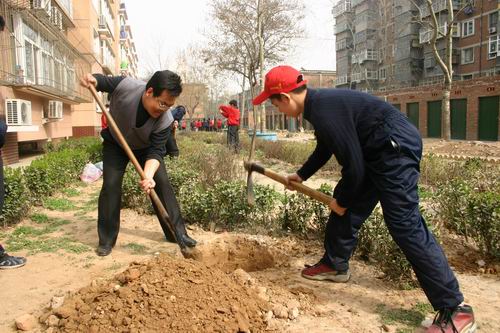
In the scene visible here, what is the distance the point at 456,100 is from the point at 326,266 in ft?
82.9

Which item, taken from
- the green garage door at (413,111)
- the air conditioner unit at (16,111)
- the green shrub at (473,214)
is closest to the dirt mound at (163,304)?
the green shrub at (473,214)

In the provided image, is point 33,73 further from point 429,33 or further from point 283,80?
point 429,33

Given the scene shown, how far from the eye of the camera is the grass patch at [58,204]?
19.8ft

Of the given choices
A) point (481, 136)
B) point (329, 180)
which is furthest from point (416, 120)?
point (329, 180)

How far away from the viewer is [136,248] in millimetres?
4223

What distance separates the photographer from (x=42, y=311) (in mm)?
2820

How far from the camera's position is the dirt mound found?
2395mm

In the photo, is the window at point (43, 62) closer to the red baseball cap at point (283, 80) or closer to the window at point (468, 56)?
the red baseball cap at point (283, 80)

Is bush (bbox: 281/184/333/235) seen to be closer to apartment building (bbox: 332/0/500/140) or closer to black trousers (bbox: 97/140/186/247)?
black trousers (bbox: 97/140/186/247)

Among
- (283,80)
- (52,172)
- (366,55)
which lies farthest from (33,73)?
(366,55)

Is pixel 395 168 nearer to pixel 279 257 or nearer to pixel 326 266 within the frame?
pixel 326 266

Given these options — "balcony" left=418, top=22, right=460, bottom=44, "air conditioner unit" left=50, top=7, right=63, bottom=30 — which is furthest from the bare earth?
"balcony" left=418, top=22, right=460, bottom=44

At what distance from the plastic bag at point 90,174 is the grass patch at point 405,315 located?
6.99m

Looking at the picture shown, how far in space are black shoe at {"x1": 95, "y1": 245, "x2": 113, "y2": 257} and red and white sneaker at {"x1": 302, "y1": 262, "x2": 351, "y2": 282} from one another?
6.17ft
